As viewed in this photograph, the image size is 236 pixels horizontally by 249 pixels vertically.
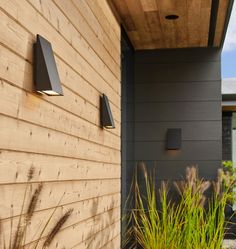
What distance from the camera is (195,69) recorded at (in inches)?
242

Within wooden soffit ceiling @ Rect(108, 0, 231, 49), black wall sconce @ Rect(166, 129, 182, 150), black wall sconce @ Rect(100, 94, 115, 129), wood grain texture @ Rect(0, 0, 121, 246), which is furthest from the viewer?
black wall sconce @ Rect(166, 129, 182, 150)

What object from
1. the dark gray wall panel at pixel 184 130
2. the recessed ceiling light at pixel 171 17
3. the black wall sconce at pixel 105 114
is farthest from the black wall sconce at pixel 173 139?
the black wall sconce at pixel 105 114

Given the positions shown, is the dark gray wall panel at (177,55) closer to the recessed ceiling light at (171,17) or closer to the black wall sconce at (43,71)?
the recessed ceiling light at (171,17)

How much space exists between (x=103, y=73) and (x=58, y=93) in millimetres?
1626

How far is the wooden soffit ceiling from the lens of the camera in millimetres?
4618

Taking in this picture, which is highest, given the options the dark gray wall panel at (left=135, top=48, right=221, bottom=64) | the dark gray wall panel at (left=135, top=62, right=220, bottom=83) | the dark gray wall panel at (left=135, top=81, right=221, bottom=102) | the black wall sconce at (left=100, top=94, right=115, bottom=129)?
the dark gray wall panel at (left=135, top=48, right=221, bottom=64)

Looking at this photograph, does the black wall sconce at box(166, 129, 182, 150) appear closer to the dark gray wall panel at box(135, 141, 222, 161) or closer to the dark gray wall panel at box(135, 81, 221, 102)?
the dark gray wall panel at box(135, 141, 222, 161)

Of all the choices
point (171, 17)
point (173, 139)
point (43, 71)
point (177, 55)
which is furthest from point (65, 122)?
point (177, 55)

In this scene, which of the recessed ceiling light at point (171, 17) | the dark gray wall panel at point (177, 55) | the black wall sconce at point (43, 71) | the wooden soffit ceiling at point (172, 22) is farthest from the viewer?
the dark gray wall panel at point (177, 55)

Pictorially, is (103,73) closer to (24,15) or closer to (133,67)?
(24,15)

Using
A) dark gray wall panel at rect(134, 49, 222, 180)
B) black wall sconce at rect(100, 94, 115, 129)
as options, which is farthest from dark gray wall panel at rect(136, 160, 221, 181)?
black wall sconce at rect(100, 94, 115, 129)

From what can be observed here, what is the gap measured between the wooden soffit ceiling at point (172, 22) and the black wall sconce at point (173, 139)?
1.05 m

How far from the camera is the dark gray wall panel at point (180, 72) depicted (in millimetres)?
6129

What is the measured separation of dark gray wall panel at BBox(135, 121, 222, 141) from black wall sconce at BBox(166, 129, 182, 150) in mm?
59
